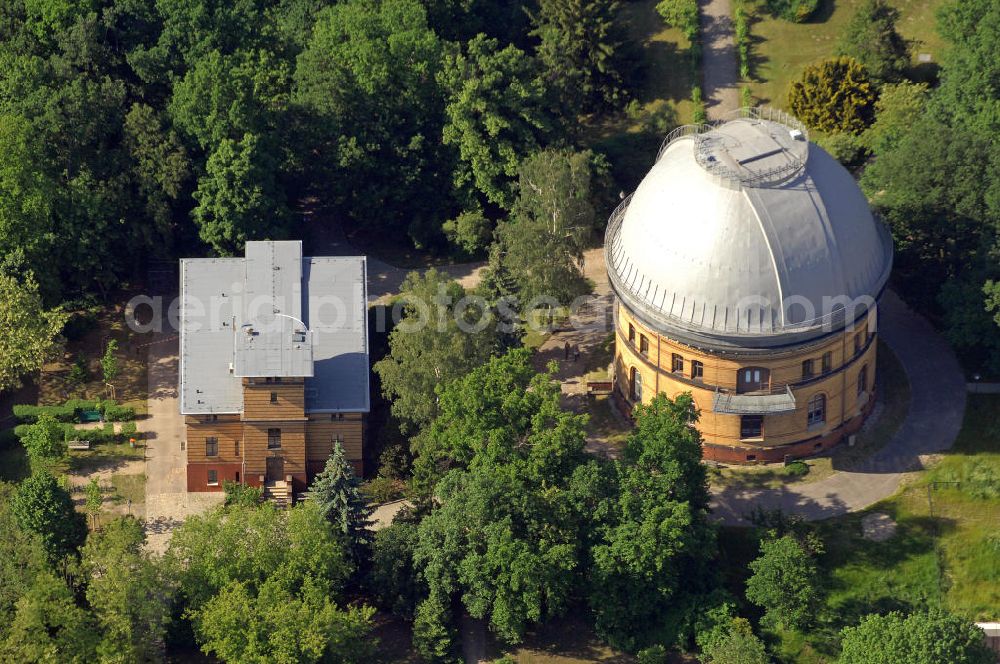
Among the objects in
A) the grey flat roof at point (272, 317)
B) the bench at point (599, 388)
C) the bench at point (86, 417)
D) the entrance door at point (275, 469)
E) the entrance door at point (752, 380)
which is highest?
the grey flat roof at point (272, 317)

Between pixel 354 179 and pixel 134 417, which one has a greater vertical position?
pixel 354 179

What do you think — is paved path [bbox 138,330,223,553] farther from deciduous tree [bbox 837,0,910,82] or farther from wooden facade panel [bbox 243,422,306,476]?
deciduous tree [bbox 837,0,910,82]

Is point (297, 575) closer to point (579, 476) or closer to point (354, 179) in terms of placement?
point (579, 476)

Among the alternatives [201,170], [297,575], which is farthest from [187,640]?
[201,170]

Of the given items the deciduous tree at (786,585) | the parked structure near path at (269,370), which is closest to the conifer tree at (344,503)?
the parked structure near path at (269,370)

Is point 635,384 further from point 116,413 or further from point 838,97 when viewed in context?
point 116,413

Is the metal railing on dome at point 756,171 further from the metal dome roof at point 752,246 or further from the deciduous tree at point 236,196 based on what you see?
the deciduous tree at point 236,196
